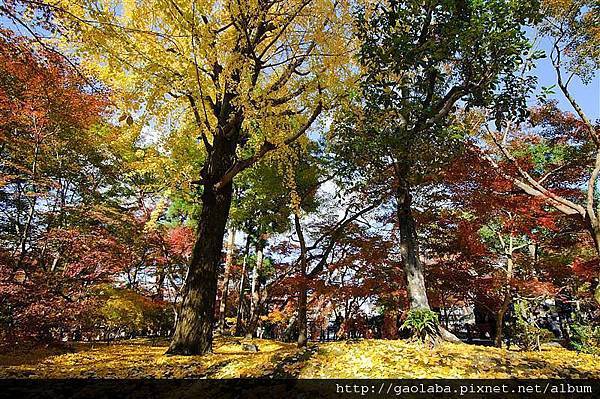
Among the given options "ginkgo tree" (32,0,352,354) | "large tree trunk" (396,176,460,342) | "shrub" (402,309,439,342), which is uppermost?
"ginkgo tree" (32,0,352,354)

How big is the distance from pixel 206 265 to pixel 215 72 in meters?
3.21

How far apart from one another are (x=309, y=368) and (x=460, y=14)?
17.1 ft

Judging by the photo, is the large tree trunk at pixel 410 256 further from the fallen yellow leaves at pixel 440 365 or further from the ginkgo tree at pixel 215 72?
the ginkgo tree at pixel 215 72

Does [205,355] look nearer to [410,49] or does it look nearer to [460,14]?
[410,49]

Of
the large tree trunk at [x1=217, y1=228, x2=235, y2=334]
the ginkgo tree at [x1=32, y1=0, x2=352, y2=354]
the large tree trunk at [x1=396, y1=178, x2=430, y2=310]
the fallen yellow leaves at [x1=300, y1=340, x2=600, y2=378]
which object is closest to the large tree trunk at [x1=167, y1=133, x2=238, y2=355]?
the ginkgo tree at [x1=32, y1=0, x2=352, y2=354]

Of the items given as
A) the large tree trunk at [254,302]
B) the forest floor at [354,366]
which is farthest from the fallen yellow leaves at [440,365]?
the large tree trunk at [254,302]

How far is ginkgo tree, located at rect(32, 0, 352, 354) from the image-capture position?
4891mm

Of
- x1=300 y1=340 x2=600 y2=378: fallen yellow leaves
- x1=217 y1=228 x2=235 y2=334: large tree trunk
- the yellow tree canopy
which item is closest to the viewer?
x1=300 y1=340 x2=600 y2=378: fallen yellow leaves

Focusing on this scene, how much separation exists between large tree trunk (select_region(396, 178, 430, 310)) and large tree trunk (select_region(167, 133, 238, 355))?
3.20 metres

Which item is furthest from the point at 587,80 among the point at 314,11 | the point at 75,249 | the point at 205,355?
the point at 75,249

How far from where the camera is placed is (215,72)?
18.1 feet

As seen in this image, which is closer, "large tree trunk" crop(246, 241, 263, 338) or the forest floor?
the forest floor

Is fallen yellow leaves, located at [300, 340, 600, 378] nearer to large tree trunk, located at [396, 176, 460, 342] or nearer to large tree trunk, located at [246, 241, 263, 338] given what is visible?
large tree trunk, located at [396, 176, 460, 342]

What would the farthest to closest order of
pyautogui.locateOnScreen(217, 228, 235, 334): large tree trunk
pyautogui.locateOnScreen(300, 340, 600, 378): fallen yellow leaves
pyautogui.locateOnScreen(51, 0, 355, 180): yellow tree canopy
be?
pyautogui.locateOnScreen(217, 228, 235, 334): large tree trunk, pyautogui.locateOnScreen(51, 0, 355, 180): yellow tree canopy, pyautogui.locateOnScreen(300, 340, 600, 378): fallen yellow leaves
